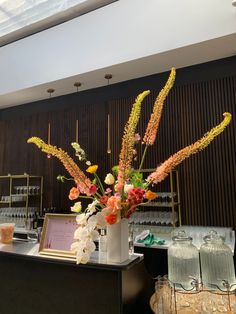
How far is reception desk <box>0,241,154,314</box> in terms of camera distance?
1.35 m

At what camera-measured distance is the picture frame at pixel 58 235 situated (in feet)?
5.08

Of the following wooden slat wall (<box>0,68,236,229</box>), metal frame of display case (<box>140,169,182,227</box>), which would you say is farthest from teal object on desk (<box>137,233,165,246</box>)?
wooden slat wall (<box>0,68,236,229</box>)

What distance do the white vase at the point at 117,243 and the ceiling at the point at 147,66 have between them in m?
2.71

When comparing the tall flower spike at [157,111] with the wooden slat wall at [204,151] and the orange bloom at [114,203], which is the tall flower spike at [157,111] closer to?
the orange bloom at [114,203]

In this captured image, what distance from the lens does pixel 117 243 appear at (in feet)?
4.62

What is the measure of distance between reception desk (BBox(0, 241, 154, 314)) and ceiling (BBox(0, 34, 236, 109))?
2.80 metres

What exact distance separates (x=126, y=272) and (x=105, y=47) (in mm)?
3273

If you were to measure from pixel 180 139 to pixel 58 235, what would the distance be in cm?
267

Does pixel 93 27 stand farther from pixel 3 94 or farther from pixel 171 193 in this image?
pixel 171 193

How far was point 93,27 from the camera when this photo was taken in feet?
12.7

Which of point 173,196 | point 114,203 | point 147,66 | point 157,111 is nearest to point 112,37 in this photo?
point 147,66

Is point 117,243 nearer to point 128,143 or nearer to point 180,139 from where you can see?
point 128,143

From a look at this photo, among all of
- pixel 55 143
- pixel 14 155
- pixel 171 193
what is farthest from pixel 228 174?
pixel 14 155

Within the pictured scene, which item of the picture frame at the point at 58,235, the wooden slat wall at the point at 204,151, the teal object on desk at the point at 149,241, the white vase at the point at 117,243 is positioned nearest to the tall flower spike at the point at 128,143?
the white vase at the point at 117,243
